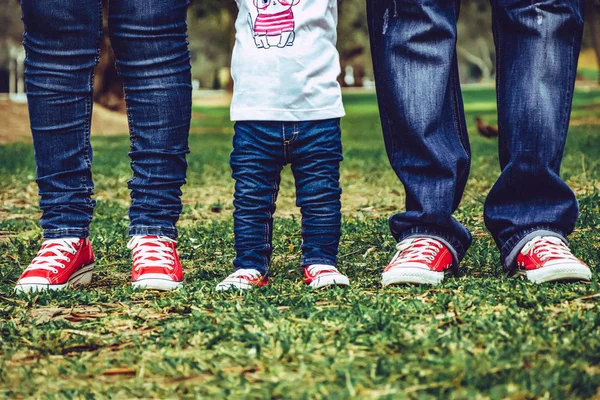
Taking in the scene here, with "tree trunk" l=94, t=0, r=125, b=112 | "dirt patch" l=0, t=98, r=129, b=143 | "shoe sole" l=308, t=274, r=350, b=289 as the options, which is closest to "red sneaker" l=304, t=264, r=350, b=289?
"shoe sole" l=308, t=274, r=350, b=289

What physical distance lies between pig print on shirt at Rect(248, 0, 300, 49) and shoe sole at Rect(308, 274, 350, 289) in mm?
773

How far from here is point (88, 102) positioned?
8.77 ft

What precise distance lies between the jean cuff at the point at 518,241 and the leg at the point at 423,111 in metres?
0.16

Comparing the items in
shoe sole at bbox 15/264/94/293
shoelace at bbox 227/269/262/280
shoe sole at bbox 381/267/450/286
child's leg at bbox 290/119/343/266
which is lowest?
shoe sole at bbox 15/264/94/293

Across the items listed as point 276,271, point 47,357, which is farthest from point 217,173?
point 47,357

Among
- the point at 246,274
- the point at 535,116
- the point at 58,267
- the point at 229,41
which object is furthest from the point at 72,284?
the point at 229,41

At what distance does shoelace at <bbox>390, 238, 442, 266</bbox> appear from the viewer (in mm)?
2420

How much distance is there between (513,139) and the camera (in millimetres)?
2520

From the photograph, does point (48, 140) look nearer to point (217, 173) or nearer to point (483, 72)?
point (217, 173)

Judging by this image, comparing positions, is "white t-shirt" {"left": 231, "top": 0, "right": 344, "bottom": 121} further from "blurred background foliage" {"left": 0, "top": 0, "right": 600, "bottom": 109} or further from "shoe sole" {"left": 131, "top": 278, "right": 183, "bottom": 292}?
"shoe sole" {"left": 131, "top": 278, "right": 183, "bottom": 292}

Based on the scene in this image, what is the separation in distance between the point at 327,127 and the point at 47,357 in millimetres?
1193

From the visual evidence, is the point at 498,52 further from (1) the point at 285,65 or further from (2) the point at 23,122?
(2) the point at 23,122

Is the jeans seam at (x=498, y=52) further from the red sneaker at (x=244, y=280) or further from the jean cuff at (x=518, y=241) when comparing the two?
the red sneaker at (x=244, y=280)

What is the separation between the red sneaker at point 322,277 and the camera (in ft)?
7.78
